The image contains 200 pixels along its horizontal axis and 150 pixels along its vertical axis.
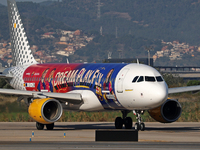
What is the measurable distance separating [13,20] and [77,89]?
14122 mm

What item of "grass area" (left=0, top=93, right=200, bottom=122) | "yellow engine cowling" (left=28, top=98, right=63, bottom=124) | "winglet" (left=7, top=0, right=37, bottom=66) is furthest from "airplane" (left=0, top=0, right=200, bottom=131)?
"grass area" (left=0, top=93, right=200, bottom=122)

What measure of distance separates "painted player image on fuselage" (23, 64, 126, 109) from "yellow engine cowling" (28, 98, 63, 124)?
281 centimetres

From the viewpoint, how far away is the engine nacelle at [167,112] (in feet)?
108

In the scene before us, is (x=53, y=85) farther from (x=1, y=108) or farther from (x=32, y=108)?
(x=1, y=108)

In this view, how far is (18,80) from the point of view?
42.1m

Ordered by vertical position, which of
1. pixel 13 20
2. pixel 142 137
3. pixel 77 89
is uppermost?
pixel 13 20

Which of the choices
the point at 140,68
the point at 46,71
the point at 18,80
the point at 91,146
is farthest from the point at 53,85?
the point at 91,146

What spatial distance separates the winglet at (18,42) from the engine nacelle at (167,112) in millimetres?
15144

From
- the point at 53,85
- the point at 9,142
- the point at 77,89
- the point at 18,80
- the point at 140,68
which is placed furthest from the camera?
the point at 18,80

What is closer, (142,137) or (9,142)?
(9,142)

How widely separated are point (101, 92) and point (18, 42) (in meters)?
15.7

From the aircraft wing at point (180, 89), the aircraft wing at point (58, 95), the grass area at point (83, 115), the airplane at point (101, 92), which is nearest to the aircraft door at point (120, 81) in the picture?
the airplane at point (101, 92)

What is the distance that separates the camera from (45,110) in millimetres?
32219

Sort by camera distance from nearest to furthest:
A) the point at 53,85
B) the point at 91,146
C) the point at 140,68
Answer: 1. the point at 91,146
2. the point at 140,68
3. the point at 53,85
